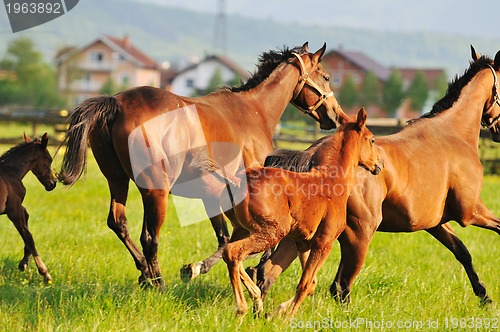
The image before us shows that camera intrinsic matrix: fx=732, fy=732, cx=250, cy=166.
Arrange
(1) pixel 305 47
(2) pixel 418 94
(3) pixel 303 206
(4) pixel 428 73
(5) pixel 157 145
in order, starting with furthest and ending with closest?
1. (4) pixel 428 73
2. (2) pixel 418 94
3. (1) pixel 305 47
4. (5) pixel 157 145
5. (3) pixel 303 206

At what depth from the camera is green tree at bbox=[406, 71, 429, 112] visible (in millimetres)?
88188

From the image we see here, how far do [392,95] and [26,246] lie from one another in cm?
7802

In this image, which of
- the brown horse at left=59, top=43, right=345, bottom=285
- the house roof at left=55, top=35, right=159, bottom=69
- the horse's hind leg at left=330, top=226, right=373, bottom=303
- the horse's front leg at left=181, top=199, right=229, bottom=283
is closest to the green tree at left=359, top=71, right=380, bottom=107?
the house roof at left=55, top=35, right=159, bottom=69

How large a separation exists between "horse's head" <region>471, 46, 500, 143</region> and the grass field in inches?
62.2

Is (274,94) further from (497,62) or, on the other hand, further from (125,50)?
(125,50)

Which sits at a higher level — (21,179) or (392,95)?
(21,179)

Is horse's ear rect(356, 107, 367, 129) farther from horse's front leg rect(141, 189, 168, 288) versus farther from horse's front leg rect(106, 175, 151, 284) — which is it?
horse's front leg rect(106, 175, 151, 284)

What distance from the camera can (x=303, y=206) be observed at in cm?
505

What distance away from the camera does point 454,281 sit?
7.14 metres

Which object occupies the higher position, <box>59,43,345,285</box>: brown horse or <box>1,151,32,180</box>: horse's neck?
<box>59,43,345,285</box>: brown horse

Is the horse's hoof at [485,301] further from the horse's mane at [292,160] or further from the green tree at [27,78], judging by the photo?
the green tree at [27,78]

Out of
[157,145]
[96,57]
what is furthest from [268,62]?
[96,57]

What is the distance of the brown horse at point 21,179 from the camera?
726 centimetres

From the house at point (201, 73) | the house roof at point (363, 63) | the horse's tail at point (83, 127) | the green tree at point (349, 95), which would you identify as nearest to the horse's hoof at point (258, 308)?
the horse's tail at point (83, 127)
